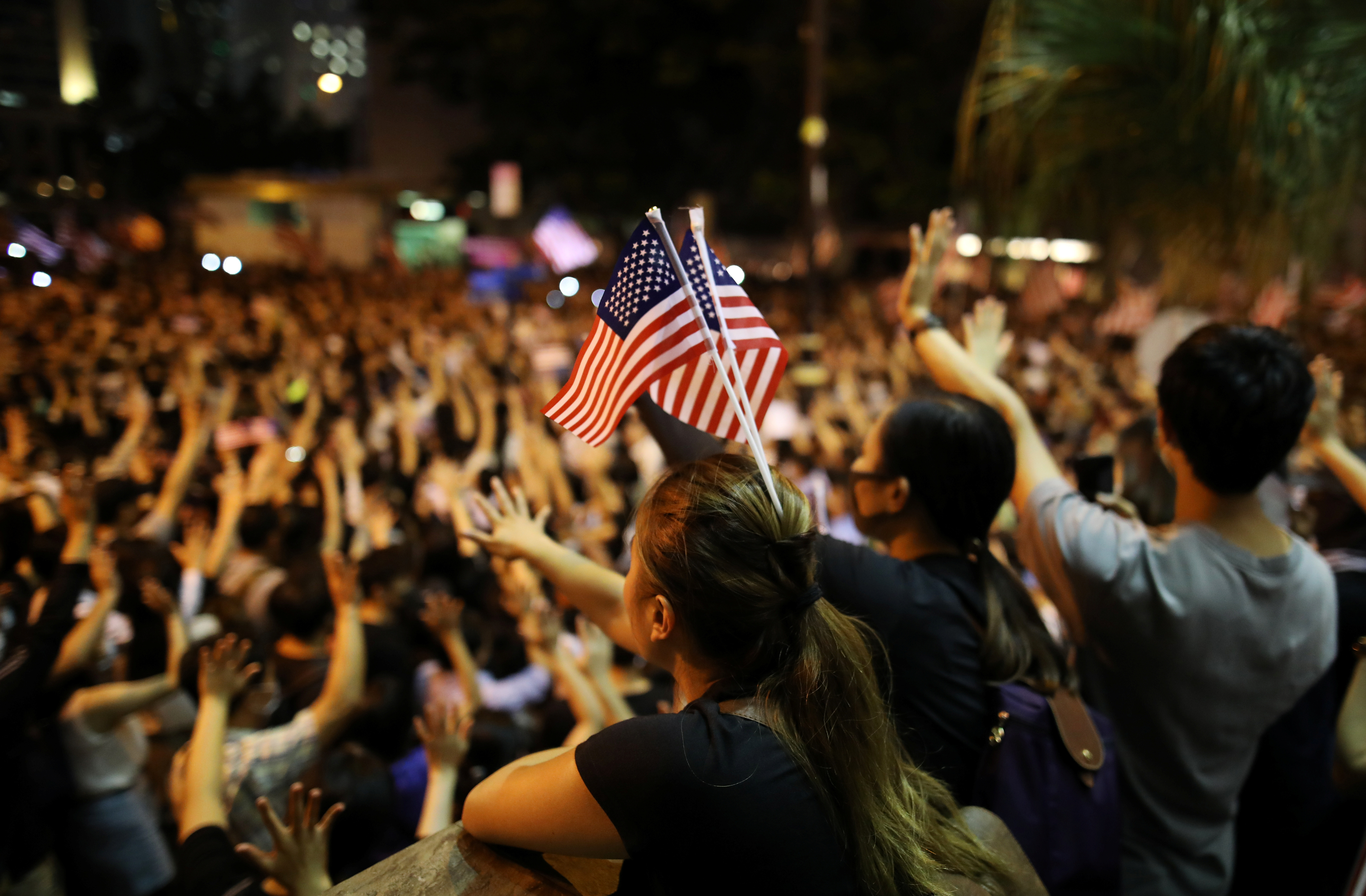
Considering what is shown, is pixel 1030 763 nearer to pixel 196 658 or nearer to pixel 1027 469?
pixel 1027 469

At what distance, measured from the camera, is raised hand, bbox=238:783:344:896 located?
170 centimetres

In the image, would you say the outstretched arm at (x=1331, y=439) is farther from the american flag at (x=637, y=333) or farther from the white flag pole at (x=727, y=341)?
the american flag at (x=637, y=333)

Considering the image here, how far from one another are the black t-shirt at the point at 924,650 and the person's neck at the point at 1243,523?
0.67 meters

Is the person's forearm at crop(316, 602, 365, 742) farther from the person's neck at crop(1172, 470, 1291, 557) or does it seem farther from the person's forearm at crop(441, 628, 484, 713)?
the person's neck at crop(1172, 470, 1291, 557)

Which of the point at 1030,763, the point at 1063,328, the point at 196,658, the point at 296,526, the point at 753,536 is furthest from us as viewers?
the point at 1063,328

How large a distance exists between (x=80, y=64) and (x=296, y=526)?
16.6 ft

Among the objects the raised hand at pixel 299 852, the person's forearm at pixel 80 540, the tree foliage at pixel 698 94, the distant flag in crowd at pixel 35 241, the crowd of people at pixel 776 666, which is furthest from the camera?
the tree foliage at pixel 698 94

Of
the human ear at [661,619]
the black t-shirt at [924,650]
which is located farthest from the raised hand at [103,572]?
the black t-shirt at [924,650]

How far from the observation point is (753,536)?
1313mm

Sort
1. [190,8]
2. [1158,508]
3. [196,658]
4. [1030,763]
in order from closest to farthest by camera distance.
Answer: [1030,763]
[1158,508]
[196,658]
[190,8]

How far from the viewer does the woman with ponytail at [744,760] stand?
1185 mm

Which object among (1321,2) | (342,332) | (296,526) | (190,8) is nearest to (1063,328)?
(342,332)

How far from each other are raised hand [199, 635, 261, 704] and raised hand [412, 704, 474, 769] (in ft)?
1.57

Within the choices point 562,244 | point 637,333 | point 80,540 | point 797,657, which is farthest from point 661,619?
point 562,244
